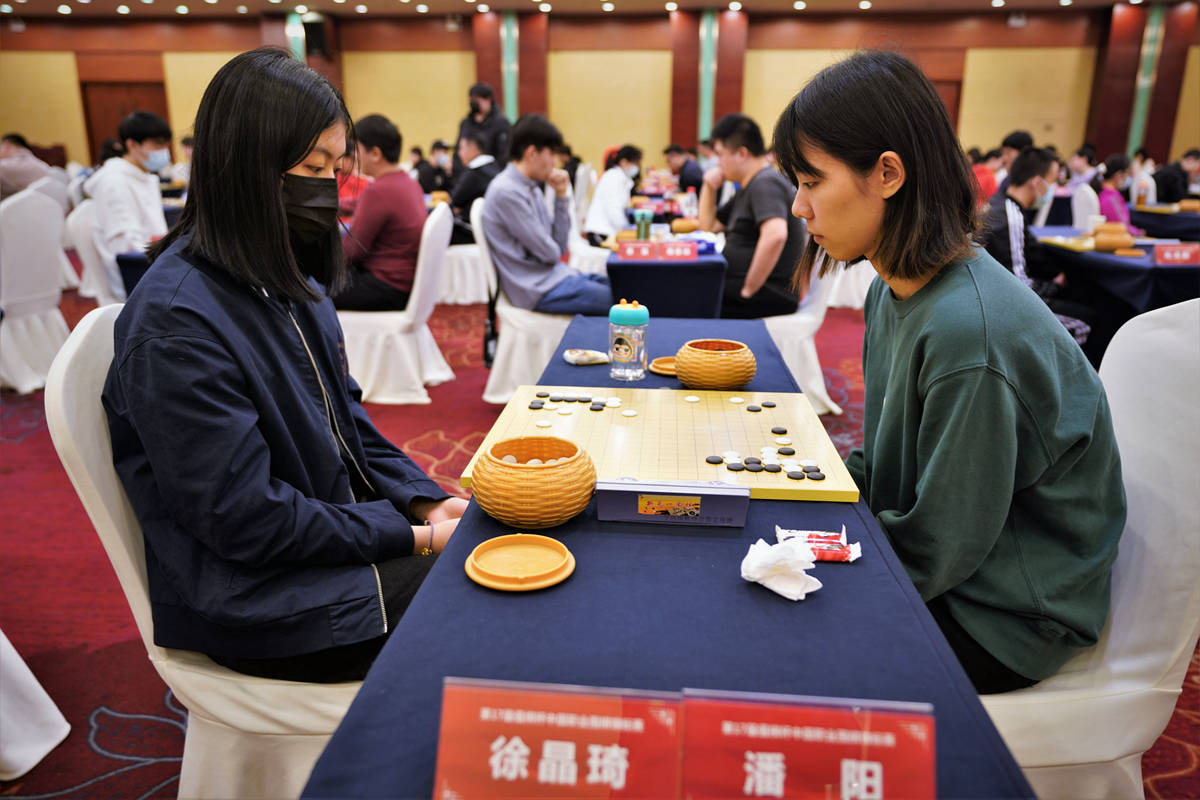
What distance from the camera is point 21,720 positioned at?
1648 mm

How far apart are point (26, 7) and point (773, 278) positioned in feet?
45.2

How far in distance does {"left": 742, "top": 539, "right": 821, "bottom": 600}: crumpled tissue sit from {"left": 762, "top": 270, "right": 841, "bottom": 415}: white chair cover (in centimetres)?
270

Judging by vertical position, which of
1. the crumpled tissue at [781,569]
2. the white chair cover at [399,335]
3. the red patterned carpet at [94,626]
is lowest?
the red patterned carpet at [94,626]

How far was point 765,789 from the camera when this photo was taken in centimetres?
57

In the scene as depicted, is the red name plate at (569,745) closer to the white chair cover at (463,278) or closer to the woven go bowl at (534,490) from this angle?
the woven go bowl at (534,490)

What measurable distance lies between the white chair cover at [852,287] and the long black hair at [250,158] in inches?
201

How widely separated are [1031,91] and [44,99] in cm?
1563

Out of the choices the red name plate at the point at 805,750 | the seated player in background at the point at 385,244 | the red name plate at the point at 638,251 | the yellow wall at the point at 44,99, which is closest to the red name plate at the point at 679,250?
the red name plate at the point at 638,251

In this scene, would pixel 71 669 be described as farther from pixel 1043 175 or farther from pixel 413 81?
pixel 413 81

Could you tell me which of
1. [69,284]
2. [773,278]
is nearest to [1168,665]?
[773,278]

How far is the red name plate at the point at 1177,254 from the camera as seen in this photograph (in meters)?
3.47

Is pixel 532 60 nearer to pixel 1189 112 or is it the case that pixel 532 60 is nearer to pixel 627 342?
pixel 1189 112

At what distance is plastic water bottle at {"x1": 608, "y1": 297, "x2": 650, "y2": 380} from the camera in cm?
162

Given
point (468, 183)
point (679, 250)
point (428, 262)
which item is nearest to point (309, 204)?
point (679, 250)
